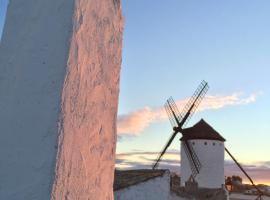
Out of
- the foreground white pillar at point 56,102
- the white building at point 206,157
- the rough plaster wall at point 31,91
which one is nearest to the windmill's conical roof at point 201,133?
the white building at point 206,157

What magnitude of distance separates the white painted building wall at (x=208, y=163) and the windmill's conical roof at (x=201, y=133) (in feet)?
0.89

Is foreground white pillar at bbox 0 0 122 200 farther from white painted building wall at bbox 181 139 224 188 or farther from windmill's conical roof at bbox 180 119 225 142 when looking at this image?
windmill's conical roof at bbox 180 119 225 142

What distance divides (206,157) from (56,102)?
2482cm

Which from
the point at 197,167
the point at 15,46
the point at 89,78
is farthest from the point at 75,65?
the point at 197,167

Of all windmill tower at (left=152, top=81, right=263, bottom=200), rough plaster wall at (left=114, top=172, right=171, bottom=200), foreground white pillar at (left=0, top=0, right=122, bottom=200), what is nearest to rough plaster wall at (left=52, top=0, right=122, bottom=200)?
foreground white pillar at (left=0, top=0, right=122, bottom=200)

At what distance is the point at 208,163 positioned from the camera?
84.7 ft

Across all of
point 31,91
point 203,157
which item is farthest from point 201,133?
point 31,91

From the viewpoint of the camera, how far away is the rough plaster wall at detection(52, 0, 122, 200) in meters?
1.86

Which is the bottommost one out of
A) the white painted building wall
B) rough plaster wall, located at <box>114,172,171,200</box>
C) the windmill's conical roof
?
rough plaster wall, located at <box>114,172,171,200</box>

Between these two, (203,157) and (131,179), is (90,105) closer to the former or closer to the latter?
(131,179)

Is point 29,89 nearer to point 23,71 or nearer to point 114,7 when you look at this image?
point 23,71

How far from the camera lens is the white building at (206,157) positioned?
2578cm

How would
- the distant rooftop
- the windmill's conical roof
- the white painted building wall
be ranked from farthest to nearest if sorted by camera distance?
the windmill's conical roof
the white painted building wall
the distant rooftop

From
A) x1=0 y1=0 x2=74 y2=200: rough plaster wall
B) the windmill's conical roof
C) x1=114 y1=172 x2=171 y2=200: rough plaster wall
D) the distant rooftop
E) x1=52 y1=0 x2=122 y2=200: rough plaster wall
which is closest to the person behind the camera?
x1=0 y1=0 x2=74 y2=200: rough plaster wall
